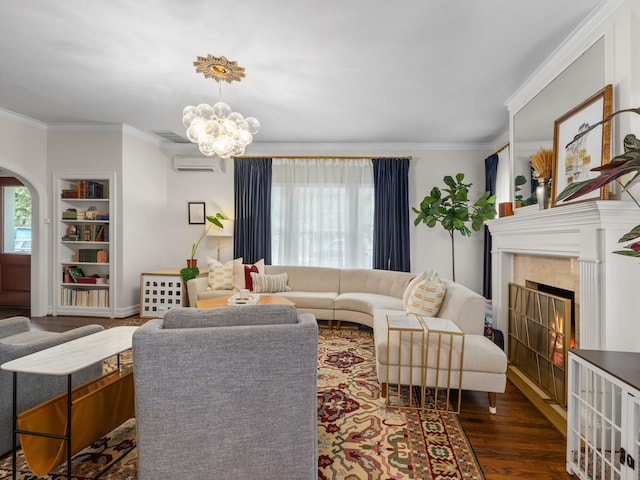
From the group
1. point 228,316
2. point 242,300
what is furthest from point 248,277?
point 228,316

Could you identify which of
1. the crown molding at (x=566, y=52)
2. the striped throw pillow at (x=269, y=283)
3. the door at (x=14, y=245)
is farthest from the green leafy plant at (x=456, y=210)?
the door at (x=14, y=245)

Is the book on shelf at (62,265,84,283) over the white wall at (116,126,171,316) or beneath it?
beneath

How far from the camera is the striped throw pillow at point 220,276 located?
4547 mm

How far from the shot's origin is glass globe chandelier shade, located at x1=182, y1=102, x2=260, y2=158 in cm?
279

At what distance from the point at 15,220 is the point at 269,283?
487 centimetres

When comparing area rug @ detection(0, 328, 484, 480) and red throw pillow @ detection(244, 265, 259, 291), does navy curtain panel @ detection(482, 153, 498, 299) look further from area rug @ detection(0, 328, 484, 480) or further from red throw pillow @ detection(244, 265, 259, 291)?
red throw pillow @ detection(244, 265, 259, 291)

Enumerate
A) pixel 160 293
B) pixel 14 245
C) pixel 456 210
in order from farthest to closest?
pixel 14 245, pixel 160 293, pixel 456 210

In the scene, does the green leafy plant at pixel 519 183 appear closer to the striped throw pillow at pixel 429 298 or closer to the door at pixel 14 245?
the striped throw pillow at pixel 429 298

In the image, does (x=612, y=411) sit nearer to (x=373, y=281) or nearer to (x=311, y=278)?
(x=373, y=281)

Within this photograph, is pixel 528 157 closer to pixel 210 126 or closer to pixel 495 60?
pixel 495 60

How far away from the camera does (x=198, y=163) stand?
5230mm

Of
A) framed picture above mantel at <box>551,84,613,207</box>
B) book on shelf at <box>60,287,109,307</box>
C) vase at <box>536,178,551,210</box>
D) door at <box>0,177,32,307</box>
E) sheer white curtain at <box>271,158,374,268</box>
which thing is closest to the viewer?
framed picture above mantel at <box>551,84,613,207</box>

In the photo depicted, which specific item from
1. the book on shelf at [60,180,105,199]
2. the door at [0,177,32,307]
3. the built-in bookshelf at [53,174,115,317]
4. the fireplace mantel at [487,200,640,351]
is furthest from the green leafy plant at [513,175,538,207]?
the door at [0,177,32,307]

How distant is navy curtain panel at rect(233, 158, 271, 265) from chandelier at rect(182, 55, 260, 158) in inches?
85.0
